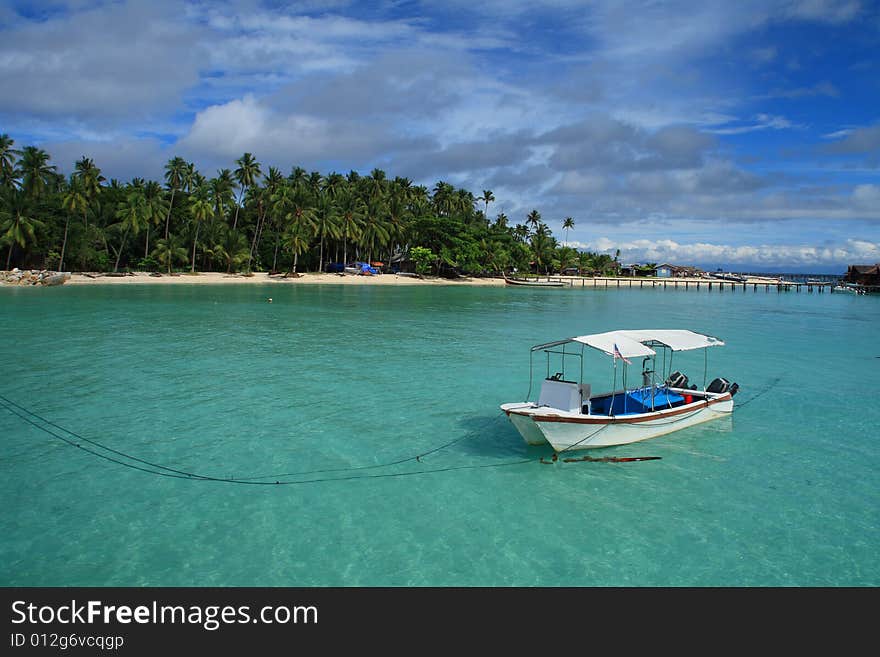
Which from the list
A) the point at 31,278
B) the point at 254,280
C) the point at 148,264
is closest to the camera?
the point at 31,278

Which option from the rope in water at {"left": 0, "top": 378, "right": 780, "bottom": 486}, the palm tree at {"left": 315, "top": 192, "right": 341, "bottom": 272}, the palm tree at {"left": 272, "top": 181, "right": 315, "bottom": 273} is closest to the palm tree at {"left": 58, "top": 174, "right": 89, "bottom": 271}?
the palm tree at {"left": 272, "top": 181, "right": 315, "bottom": 273}

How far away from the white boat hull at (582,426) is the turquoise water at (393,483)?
0.52 metres

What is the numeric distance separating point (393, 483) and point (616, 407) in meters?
6.71

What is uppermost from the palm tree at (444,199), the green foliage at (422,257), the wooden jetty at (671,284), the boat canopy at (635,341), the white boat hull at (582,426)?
the palm tree at (444,199)

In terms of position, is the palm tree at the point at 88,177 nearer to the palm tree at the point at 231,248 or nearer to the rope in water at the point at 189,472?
the palm tree at the point at 231,248

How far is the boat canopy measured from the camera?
14.9m

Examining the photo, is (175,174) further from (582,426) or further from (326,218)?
(582,426)

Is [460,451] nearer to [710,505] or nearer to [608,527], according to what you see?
[608,527]

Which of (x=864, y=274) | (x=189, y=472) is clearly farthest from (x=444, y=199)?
(x=189, y=472)

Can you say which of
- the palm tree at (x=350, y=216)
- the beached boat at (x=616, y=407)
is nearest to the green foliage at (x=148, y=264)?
the palm tree at (x=350, y=216)

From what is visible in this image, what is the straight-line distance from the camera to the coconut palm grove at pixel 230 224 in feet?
223

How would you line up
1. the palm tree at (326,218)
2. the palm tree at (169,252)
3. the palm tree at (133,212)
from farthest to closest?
the palm tree at (326,218) → the palm tree at (169,252) → the palm tree at (133,212)

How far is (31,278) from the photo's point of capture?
6309 centimetres

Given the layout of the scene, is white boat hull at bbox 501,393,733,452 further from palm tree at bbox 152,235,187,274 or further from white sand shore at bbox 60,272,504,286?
palm tree at bbox 152,235,187,274
